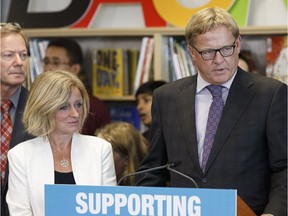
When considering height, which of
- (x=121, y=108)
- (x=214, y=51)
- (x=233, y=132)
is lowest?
(x=121, y=108)

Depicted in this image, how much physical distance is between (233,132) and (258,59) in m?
2.50

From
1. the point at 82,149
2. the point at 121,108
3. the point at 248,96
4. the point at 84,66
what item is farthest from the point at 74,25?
the point at 248,96

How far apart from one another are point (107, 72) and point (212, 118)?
8.91 feet

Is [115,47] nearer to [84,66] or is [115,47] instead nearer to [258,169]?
[84,66]

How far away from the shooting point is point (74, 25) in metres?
5.51

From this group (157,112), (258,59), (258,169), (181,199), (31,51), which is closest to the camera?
(181,199)

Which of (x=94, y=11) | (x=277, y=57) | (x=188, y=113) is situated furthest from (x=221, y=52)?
(x=94, y=11)

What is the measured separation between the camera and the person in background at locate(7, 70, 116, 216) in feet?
10.1

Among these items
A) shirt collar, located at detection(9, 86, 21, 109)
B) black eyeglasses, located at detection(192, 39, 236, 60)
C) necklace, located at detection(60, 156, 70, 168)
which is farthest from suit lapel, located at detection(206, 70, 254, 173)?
shirt collar, located at detection(9, 86, 21, 109)

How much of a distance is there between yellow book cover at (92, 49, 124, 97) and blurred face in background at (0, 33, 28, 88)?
196 cm

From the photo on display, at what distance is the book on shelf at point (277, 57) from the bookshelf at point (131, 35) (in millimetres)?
69

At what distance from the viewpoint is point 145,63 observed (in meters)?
5.40

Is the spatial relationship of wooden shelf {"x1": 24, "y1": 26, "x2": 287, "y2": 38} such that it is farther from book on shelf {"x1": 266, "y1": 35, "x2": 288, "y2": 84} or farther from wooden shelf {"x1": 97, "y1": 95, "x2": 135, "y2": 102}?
wooden shelf {"x1": 97, "y1": 95, "x2": 135, "y2": 102}

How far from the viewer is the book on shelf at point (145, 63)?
5336 millimetres
